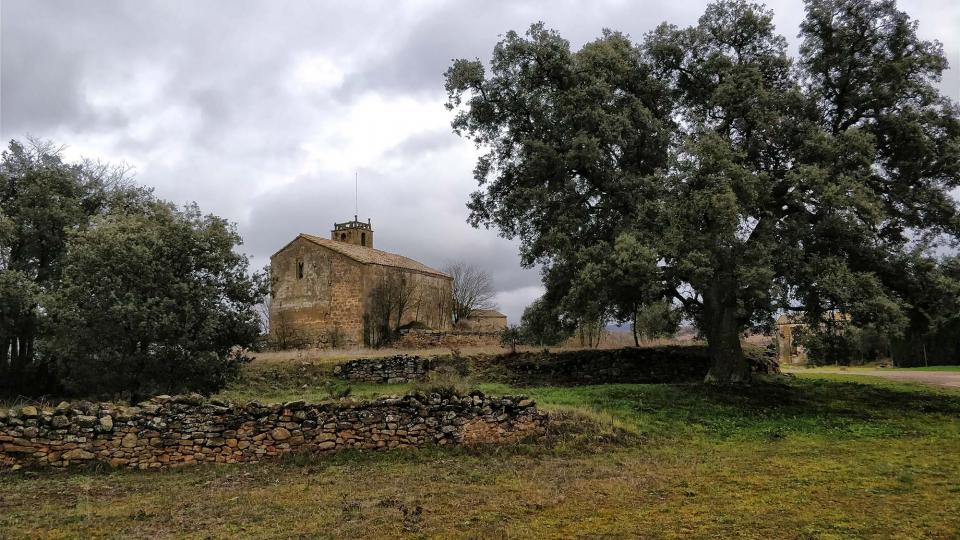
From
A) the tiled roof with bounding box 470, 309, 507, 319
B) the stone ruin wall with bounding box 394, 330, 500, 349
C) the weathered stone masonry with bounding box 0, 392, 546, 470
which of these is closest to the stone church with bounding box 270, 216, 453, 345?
the stone ruin wall with bounding box 394, 330, 500, 349

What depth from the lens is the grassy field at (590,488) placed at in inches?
287

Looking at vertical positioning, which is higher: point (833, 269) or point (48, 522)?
point (833, 269)

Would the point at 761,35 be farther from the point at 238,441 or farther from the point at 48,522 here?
the point at 48,522

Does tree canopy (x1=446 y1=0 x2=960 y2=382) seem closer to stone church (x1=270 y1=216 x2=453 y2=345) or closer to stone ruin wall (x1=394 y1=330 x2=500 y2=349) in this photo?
stone ruin wall (x1=394 y1=330 x2=500 y2=349)

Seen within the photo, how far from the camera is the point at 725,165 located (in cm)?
1521

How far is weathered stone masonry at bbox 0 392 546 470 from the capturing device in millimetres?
11289

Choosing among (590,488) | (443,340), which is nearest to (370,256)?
(443,340)

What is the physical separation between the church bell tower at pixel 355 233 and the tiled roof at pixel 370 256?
331 inches

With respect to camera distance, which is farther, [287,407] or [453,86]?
[453,86]

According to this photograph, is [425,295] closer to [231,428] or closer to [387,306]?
[387,306]

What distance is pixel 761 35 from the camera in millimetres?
18469

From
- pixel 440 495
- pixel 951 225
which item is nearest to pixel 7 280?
pixel 440 495

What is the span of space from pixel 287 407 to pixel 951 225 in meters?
18.3

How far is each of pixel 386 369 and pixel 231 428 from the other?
1166 cm
